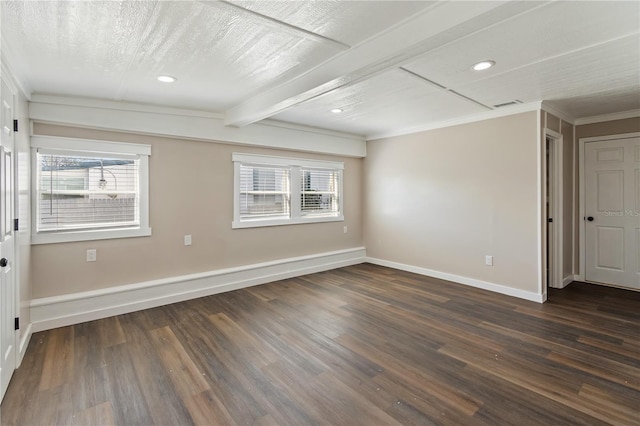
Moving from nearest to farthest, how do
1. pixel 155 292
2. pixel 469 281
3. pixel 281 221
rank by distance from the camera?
pixel 155 292 → pixel 469 281 → pixel 281 221

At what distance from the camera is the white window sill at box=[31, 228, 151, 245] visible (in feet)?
A: 10.8

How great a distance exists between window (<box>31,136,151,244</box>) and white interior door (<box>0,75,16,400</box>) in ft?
3.20

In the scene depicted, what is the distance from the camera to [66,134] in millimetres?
3410

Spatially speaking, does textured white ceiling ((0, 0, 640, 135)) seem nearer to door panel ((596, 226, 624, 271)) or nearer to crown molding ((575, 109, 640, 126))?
crown molding ((575, 109, 640, 126))

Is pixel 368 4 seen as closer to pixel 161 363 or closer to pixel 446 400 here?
pixel 446 400

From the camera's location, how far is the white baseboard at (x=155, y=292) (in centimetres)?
330

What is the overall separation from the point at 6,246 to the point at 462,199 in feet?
16.5

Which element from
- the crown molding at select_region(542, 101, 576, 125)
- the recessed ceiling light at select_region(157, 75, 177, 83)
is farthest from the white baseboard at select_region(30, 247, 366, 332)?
the crown molding at select_region(542, 101, 576, 125)

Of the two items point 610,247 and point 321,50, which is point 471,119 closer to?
point 610,247

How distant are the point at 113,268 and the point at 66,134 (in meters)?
1.54

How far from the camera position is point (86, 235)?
11.6ft

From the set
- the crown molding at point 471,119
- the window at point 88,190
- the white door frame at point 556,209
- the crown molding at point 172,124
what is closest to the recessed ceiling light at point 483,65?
the crown molding at point 471,119

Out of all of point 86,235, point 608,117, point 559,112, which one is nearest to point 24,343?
point 86,235

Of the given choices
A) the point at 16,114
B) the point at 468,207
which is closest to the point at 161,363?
the point at 16,114
